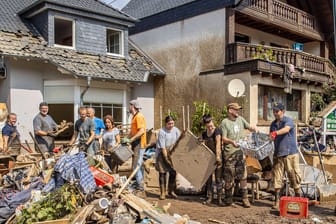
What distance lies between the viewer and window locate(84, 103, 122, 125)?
13432 mm

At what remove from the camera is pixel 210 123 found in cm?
721

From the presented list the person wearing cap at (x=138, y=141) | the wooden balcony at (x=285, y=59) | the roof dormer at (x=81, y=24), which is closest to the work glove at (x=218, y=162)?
the person wearing cap at (x=138, y=141)

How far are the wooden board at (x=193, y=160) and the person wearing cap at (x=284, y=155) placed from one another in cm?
118

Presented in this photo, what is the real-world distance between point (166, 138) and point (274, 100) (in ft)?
27.5

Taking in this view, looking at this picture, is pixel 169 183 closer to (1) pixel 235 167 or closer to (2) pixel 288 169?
(1) pixel 235 167

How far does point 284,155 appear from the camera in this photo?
6797 mm

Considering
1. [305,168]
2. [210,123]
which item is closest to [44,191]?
[210,123]

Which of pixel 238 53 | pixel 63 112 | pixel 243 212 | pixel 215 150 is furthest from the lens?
pixel 238 53

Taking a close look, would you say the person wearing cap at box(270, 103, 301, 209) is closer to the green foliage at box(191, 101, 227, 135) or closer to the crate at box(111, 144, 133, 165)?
the crate at box(111, 144, 133, 165)

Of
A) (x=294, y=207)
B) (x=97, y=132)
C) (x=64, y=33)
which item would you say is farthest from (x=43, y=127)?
(x=64, y=33)

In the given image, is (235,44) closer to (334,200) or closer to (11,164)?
(334,200)

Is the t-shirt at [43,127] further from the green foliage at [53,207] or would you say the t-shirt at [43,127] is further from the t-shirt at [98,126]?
the green foliage at [53,207]

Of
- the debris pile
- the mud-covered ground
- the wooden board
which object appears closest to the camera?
the debris pile

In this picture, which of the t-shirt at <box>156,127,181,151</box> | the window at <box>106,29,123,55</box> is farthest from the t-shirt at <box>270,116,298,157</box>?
the window at <box>106,29,123,55</box>
